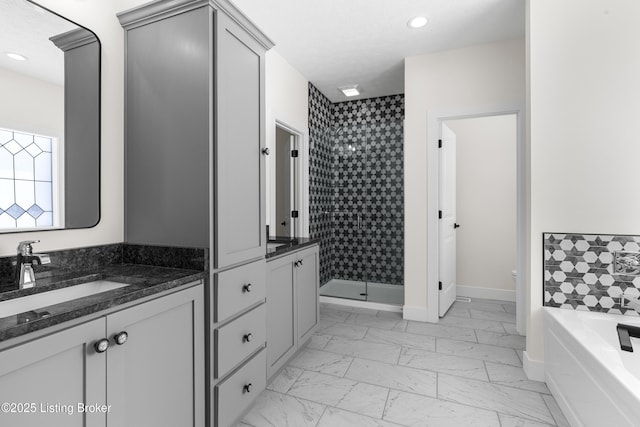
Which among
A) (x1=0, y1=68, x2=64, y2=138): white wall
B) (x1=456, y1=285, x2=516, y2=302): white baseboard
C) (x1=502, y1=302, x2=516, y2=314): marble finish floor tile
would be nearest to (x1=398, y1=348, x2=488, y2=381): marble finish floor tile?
(x1=502, y1=302, x2=516, y2=314): marble finish floor tile

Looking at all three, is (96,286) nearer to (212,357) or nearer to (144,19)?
(212,357)

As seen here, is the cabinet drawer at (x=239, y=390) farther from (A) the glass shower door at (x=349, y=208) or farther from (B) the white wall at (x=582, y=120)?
(A) the glass shower door at (x=349, y=208)

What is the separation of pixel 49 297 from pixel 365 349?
2.14 m

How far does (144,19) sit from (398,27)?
1.98 meters

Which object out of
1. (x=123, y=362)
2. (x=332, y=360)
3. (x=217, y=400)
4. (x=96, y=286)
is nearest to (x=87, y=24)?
(x=96, y=286)

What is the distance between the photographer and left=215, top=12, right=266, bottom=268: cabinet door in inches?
58.8

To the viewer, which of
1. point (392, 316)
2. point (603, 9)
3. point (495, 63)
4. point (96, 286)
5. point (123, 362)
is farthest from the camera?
point (392, 316)

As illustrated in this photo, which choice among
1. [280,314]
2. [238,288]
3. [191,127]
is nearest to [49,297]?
[238,288]

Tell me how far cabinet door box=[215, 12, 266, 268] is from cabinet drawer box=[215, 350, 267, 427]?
59 cm

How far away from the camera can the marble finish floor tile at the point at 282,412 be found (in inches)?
67.7

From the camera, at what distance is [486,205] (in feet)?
13.1

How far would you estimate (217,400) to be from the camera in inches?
58.0

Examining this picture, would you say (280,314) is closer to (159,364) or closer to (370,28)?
(159,364)

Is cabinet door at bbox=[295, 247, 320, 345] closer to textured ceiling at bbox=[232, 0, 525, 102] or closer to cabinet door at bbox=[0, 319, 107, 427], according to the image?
cabinet door at bbox=[0, 319, 107, 427]
